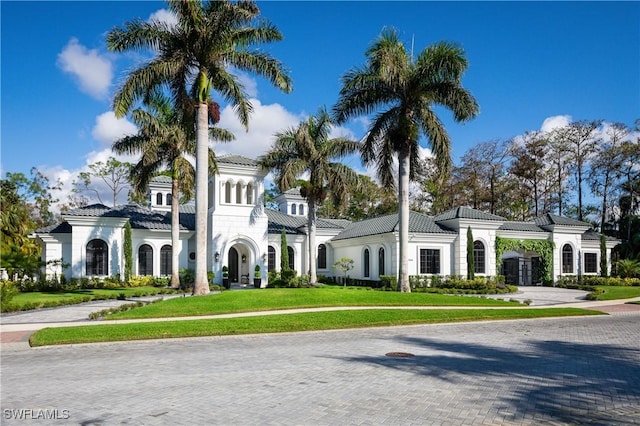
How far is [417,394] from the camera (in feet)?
24.0

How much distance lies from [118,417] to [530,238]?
117 feet

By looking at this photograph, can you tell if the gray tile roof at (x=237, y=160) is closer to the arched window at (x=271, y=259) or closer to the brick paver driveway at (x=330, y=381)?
the arched window at (x=271, y=259)

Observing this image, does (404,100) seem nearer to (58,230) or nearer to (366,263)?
(366,263)

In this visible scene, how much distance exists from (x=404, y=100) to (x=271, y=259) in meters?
15.8

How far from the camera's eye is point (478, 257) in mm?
34219

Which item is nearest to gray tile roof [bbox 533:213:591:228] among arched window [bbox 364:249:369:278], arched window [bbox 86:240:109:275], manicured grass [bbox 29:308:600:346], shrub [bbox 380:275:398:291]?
arched window [bbox 364:249:369:278]

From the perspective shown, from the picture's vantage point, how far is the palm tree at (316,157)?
30.1 metres

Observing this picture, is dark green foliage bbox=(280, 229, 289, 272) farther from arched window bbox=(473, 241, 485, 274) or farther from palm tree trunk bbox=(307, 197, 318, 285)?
arched window bbox=(473, 241, 485, 274)

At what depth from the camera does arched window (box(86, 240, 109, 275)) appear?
30.3 metres

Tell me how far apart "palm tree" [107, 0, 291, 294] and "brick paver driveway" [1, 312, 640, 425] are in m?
11.8

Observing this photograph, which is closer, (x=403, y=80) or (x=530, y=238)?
(x=403, y=80)

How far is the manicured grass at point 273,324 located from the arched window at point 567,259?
2078cm

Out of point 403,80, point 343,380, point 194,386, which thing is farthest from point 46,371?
point 403,80

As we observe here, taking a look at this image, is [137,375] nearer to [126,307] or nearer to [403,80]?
[126,307]
